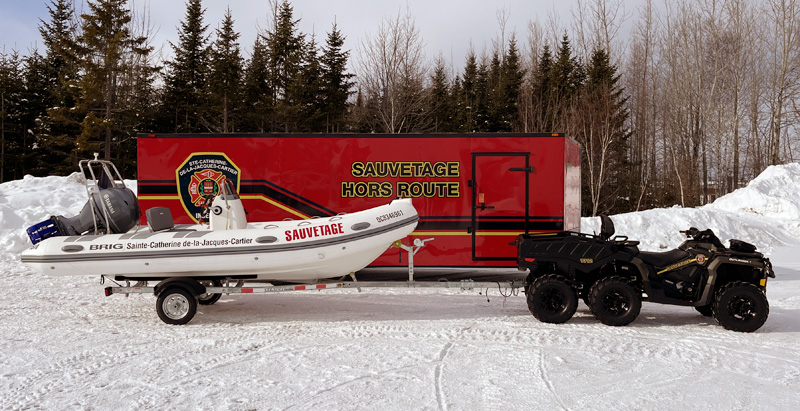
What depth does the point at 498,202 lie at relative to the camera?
796 cm

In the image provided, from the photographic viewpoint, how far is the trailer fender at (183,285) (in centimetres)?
616

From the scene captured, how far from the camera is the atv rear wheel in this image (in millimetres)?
5738

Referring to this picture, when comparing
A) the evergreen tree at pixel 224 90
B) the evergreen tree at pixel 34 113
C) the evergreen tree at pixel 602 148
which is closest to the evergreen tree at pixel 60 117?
the evergreen tree at pixel 34 113

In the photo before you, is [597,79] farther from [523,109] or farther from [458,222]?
[458,222]

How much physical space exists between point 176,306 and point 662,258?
5660 mm

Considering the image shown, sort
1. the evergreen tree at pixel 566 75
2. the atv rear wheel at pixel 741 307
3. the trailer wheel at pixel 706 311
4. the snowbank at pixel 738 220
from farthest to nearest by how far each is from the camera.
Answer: the evergreen tree at pixel 566 75 < the snowbank at pixel 738 220 < the trailer wheel at pixel 706 311 < the atv rear wheel at pixel 741 307

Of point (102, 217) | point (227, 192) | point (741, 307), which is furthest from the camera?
point (227, 192)

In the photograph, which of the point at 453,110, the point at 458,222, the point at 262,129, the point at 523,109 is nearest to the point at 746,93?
the point at 523,109

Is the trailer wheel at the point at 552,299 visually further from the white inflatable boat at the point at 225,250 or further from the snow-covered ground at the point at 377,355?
the white inflatable boat at the point at 225,250

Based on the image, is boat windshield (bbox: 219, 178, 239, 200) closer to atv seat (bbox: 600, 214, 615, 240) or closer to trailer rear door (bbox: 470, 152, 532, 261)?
trailer rear door (bbox: 470, 152, 532, 261)

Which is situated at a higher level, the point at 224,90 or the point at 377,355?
the point at 224,90

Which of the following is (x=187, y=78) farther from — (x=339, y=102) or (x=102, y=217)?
(x=102, y=217)

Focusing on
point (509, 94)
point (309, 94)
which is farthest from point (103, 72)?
point (509, 94)

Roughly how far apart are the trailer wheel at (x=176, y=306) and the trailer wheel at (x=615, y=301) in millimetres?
4594
